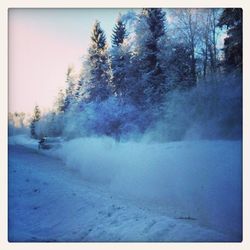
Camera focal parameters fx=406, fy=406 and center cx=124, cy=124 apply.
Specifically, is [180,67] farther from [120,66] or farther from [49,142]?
[49,142]

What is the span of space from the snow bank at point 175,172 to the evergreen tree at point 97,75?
538 mm

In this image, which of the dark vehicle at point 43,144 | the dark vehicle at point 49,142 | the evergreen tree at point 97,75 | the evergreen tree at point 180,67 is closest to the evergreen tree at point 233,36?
the evergreen tree at point 180,67

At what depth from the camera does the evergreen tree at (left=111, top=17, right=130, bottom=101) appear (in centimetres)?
480

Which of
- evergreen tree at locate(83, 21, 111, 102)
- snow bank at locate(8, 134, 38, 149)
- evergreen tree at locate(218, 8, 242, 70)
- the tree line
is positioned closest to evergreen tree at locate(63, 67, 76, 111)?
the tree line

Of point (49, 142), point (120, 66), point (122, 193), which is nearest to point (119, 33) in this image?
point (120, 66)

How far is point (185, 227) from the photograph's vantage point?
167 inches

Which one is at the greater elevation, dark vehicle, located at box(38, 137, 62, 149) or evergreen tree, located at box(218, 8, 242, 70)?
evergreen tree, located at box(218, 8, 242, 70)

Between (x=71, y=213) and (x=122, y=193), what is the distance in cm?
62

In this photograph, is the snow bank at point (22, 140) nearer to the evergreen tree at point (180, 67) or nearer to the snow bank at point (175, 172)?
the snow bank at point (175, 172)

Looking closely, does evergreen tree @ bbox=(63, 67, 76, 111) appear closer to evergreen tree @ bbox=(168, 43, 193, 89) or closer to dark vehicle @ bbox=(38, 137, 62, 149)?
dark vehicle @ bbox=(38, 137, 62, 149)

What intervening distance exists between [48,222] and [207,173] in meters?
1.84

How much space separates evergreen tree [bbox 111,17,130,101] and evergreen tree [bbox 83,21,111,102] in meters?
0.07
